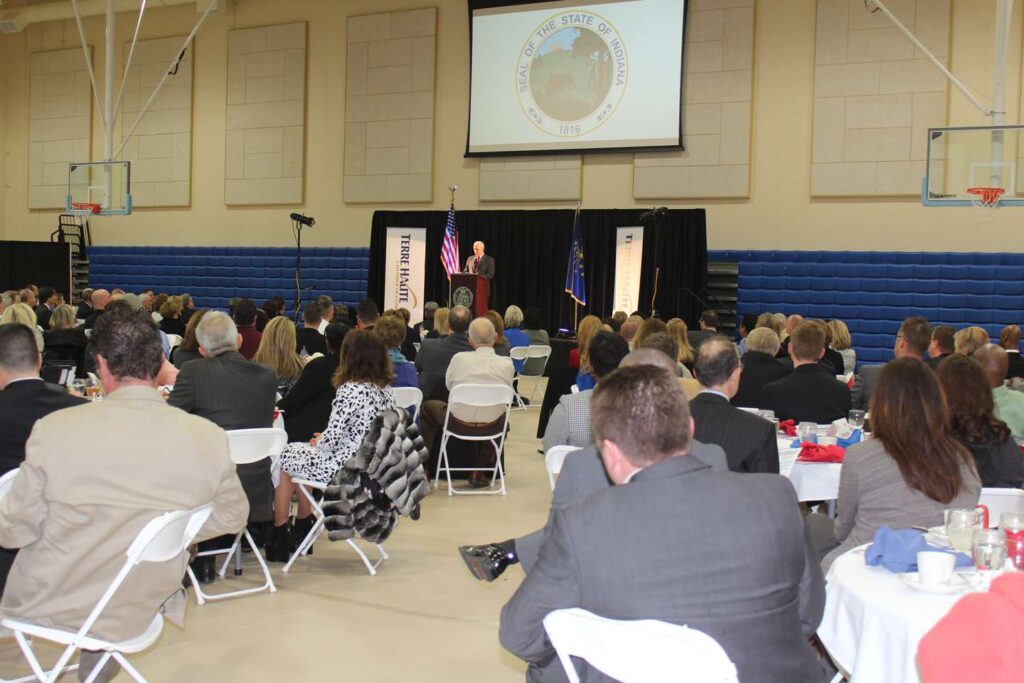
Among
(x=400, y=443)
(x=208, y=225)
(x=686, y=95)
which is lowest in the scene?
(x=400, y=443)

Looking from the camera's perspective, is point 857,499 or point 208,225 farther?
point 208,225

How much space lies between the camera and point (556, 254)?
14992 millimetres

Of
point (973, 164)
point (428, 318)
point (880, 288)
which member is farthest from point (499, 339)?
point (880, 288)

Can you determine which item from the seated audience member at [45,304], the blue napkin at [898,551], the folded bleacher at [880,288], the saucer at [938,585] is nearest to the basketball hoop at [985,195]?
the folded bleacher at [880,288]

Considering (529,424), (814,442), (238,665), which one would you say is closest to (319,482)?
(238,665)

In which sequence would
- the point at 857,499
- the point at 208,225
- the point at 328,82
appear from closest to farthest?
the point at 857,499 < the point at 328,82 < the point at 208,225

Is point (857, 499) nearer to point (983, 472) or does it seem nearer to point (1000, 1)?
point (983, 472)

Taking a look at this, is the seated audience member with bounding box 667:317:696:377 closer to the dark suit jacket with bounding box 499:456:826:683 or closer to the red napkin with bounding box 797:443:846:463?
the red napkin with bounding box 797:443:846:463

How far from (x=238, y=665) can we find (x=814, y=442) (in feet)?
9.35

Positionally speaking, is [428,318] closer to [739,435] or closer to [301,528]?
[301,528]

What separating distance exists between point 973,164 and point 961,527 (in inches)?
345

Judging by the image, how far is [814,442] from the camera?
4.84m

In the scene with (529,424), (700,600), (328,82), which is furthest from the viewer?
(328,82)

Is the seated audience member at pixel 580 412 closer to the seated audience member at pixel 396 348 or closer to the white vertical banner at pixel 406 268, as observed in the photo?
the seated audience member at pixel 396 348
